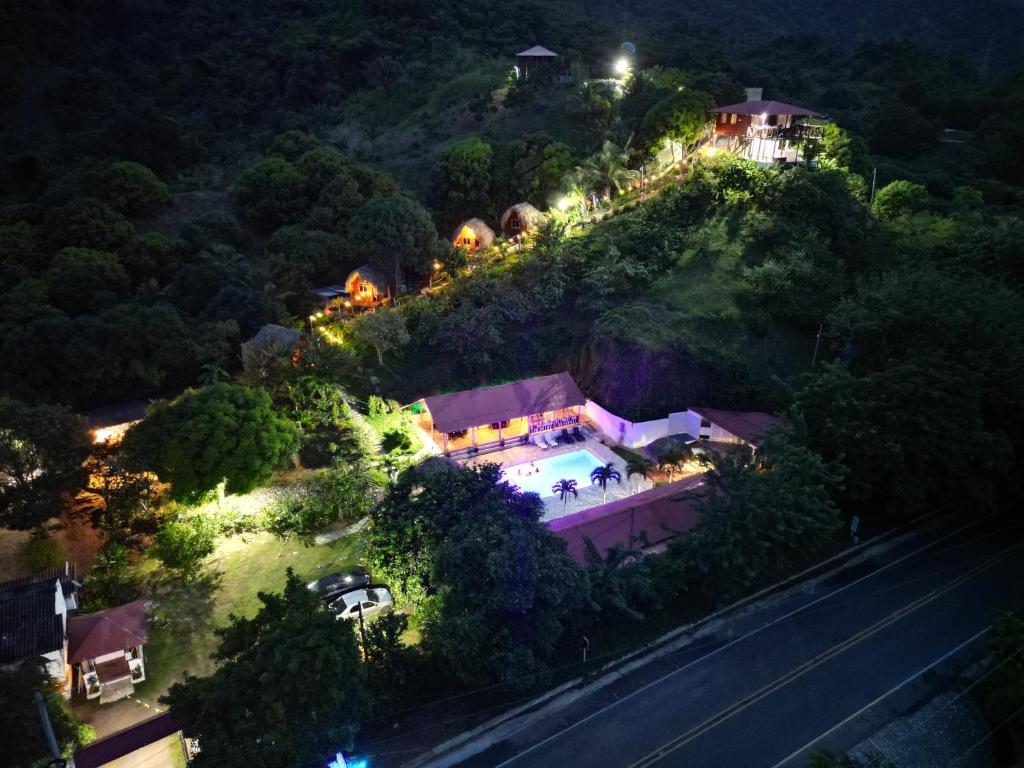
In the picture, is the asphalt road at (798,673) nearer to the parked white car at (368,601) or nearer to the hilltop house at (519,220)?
the parked white car at (368,601)

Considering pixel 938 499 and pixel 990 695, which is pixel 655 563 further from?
pixel 938 499

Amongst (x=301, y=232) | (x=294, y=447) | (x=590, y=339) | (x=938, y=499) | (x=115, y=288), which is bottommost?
(x=938, y=499)

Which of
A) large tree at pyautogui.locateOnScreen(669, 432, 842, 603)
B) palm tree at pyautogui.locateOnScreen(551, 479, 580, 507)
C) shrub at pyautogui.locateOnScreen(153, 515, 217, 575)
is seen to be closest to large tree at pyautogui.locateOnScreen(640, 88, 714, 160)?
palm tree at pyautogui.locateOnScreen(551, 479, 580, 507)

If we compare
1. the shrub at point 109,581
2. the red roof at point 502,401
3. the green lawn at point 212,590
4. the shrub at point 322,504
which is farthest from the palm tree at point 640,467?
the shrub at point 109,581

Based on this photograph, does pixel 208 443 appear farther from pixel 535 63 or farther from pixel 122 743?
pixel 535 63

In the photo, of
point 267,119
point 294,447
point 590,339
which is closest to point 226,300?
point 294,447

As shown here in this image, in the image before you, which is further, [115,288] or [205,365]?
[115,288]
